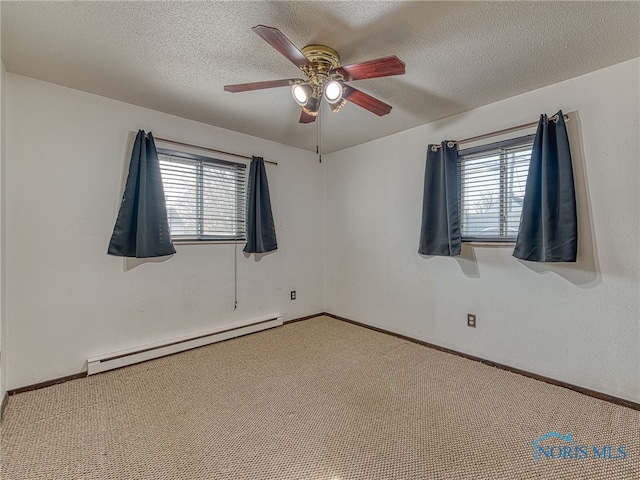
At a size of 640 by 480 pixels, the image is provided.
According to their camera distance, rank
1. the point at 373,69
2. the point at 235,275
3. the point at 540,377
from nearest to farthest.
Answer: the point at 373,69
the point at 540,377
the point at 235,275

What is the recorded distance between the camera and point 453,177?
9.43ft

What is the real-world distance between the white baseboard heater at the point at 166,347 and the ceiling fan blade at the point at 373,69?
2641 millimetres

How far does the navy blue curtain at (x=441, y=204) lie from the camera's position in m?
2.85

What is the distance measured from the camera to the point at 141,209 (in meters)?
2.62

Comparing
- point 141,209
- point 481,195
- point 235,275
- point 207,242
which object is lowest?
point 235,275

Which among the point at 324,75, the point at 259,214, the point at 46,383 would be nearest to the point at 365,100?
the point at 324,75

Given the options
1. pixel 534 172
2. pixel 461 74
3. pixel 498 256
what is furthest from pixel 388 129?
pixel 498 256

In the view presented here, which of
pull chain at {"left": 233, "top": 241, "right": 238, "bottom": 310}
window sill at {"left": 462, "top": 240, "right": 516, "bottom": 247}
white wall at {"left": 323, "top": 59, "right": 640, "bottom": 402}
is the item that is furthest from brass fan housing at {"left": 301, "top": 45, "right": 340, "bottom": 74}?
pull chain at {"left": 233, "top": 241, "right": 238, "bottom": 310}

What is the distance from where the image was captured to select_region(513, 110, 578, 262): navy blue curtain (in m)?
2.20

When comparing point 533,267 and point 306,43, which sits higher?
point 306,43

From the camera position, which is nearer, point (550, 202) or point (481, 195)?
point (550, 202)

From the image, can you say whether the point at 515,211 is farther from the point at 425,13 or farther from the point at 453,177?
the point at 425,13

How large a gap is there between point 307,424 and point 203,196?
91.8 inches

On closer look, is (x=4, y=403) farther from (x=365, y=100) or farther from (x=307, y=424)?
(x=365, y=100)
